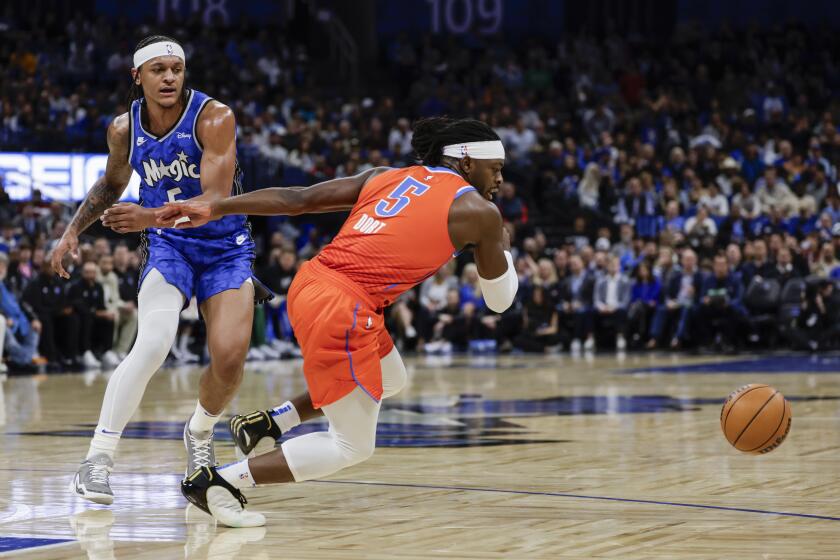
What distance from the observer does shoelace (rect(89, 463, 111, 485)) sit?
5648 mm

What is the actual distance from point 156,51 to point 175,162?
51 cm

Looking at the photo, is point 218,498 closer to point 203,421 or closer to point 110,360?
point 203,421

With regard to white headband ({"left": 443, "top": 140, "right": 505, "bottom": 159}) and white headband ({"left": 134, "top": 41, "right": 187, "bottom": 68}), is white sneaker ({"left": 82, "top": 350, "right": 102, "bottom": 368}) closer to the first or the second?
white headband ({"left": 134, "top": 41, "right": 187, "bottom": 68})

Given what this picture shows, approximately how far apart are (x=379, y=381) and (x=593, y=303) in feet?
48.3

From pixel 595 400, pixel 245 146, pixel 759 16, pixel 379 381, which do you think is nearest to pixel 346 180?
pixel 379 381

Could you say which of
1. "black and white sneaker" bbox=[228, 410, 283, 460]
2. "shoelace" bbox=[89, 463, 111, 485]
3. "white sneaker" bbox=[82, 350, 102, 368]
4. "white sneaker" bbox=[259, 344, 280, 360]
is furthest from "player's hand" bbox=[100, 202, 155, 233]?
"white sneaker" bbox=[259, 344, 280, 360]

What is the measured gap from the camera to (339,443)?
16.8ft

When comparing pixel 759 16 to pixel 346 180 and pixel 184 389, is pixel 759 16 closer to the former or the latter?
pixel 184 389

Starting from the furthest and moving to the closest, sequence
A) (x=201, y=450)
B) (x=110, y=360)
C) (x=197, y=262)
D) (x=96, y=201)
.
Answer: (x=110, y=360), (x=96, y=201), (x=197, y=262), (x=201, y=450)

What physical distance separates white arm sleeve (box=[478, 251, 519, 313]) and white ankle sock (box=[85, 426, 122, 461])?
1803mm

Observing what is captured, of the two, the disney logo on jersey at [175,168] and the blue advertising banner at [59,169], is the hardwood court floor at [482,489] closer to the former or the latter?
the disney logo on jersey at [175,168]

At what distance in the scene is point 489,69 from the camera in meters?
27.5

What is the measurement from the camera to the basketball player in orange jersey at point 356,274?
5.05 metres

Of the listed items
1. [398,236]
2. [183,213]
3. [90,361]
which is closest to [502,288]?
[398,236]
